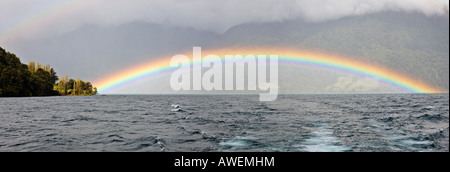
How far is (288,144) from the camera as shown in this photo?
67.6ft

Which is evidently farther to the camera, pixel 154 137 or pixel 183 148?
pixel 154 137

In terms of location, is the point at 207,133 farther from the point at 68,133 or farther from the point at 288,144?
the point at 68,133
